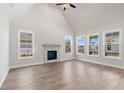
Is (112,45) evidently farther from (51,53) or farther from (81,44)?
(51,53)

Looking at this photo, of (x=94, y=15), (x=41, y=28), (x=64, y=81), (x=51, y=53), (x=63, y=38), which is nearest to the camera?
(x=64, y=81)

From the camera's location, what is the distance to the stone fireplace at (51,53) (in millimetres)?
6611

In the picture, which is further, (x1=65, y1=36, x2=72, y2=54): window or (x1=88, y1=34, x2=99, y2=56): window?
(x1=65, y1=36, x2=72, y2=54): window

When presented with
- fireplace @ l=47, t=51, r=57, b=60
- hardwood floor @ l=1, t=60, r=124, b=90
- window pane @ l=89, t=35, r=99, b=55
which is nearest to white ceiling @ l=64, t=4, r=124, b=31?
window pane @ l=89, t=35, r=99, b=55

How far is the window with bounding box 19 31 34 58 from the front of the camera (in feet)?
18.6

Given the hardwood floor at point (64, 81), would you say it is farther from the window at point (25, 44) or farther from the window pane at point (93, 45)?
the window pane at point (93, 45)

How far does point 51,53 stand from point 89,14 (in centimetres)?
352

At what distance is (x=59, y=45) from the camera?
7.39 metres

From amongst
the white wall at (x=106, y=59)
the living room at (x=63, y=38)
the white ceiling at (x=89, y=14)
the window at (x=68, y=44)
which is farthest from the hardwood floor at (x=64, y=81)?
the window at (x=68, y=44)

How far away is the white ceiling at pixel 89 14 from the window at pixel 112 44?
2.22 ft

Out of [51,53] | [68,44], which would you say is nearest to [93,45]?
[68,44]

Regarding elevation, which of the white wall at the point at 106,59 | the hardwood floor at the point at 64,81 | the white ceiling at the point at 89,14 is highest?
the white ceiling at the point at 89,14

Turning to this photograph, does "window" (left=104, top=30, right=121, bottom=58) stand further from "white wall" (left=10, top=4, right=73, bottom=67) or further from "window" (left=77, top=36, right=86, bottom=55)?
"white wall" (left=10, top=4, right=73, bottom=67)

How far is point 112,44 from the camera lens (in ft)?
18.9
